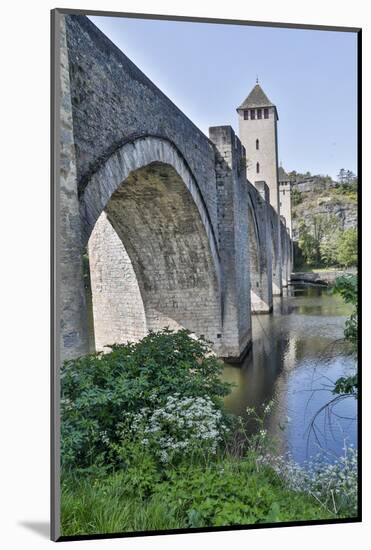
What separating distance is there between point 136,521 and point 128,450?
63 centimetres

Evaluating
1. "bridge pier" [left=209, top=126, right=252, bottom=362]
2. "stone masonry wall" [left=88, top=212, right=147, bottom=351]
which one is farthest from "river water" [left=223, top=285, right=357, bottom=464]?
"stone masonry wall" [left=88, top=212, right=147, bottom=351]

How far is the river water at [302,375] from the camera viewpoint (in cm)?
442

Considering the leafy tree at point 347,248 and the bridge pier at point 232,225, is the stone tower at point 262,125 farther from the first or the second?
the bridge pier at point 232,225

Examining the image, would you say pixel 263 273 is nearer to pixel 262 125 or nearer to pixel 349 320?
pixel 262 125

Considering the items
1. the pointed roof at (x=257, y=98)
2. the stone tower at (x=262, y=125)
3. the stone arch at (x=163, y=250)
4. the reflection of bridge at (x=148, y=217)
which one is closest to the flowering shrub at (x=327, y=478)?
the reflection of bridge at (x=148, y=217)

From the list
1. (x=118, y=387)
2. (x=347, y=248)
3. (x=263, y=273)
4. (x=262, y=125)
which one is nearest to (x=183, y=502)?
(x=118, y=387)

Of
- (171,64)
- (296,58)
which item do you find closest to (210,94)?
(171,64)

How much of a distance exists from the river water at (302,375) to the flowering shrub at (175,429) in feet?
2.25

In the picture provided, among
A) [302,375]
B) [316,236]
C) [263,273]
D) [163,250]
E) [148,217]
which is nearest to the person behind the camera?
[316,236]

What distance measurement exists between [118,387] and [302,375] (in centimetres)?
180

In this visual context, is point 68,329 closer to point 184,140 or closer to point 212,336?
point 212,336

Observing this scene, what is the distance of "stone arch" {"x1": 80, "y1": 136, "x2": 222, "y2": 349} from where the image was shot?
314 inches

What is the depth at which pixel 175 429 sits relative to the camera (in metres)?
4.10

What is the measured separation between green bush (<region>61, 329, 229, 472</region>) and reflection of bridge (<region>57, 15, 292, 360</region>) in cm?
28
